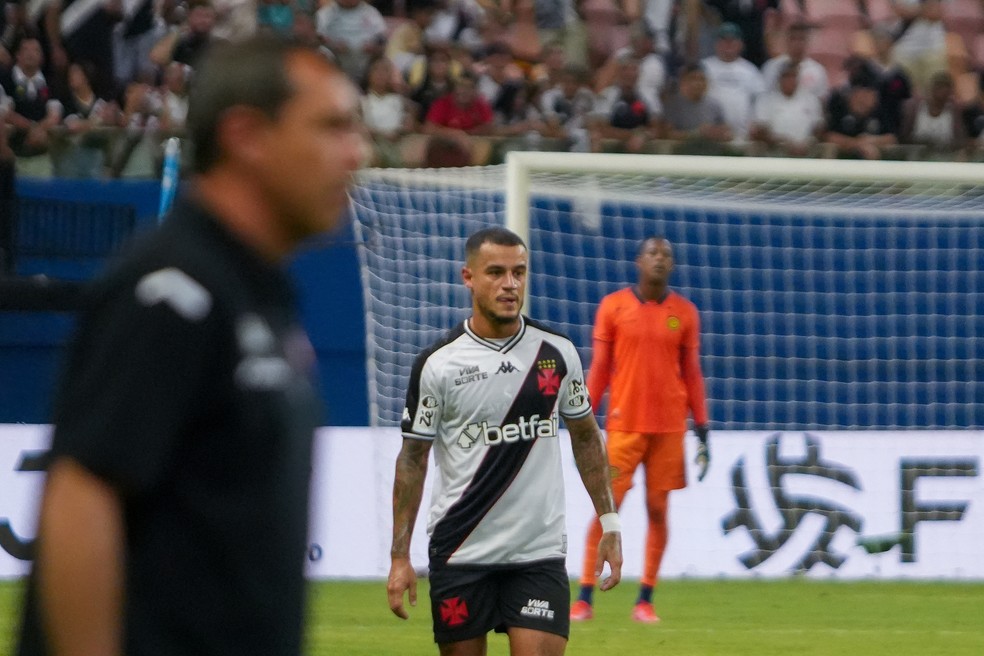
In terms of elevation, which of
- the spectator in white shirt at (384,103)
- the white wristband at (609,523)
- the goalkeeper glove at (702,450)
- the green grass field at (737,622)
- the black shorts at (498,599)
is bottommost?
the green grass field at (737,622)

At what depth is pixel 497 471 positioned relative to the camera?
612 cm

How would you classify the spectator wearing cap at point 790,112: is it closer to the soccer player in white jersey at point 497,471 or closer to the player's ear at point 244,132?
the soccer player in white jersey at point 497,471

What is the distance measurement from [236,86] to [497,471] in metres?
3.99

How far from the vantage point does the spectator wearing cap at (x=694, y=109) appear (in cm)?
1488

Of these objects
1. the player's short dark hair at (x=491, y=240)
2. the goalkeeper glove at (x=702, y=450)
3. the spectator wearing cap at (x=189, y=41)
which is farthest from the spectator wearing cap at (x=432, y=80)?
the player's short dark hair at (x=491, y=240)

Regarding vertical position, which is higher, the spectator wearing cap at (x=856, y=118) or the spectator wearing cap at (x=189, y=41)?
the spectator wearing cap at (x=189, y=41)

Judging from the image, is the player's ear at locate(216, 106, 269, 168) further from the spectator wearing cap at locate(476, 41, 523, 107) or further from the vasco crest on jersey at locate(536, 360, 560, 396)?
the spectator wearing cap at locate(476, 41, 523, 107)

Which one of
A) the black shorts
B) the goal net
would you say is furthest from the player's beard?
the goal net

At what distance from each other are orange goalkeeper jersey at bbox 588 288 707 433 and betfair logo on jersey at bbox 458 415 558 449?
171 inches

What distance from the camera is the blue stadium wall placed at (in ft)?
42.8

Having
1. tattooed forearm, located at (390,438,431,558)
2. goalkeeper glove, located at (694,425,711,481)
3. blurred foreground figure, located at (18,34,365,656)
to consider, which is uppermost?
blurred foreground figure, located at (18,34,365,656)

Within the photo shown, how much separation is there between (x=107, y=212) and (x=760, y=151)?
5.50 meters

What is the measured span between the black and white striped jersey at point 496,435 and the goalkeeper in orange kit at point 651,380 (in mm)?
4136

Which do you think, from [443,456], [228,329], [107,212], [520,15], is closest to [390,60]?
[520,15]
